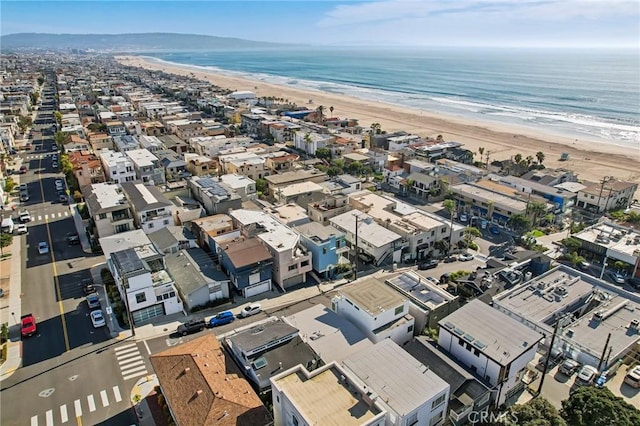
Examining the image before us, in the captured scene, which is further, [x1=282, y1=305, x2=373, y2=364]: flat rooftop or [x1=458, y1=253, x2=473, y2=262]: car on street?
[x1=458, y1=253, x2=473, y2=262]: car on street

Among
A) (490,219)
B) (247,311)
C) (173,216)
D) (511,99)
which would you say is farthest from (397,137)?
(511,99)

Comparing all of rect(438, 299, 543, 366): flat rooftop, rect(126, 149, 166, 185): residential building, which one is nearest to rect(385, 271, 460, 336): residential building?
rect(438, 299, 543, 366): flat rooftop

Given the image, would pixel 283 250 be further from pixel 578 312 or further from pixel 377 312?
pixel 578 312

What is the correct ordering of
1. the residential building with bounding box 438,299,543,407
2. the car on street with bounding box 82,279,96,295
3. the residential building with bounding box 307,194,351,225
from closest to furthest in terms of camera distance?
1. the residential building with bounding box 438,299,543,407
2. the car on street with bounding box 82,279,96,295
3. the residential building with bounding box 307,194,351,225

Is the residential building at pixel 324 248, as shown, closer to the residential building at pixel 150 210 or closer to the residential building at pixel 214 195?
the residential building at pixel 214 195

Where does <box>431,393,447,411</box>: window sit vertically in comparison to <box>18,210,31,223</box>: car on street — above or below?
above

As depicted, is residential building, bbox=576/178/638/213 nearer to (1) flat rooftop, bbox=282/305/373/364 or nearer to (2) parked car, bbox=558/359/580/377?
(2) parked car, bbox=558/359/580/377

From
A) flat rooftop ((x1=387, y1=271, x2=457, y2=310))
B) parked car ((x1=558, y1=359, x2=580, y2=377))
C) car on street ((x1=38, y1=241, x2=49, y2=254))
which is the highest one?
flat rooftop ((x1=387, y1=271, x2=457, y2=310))
